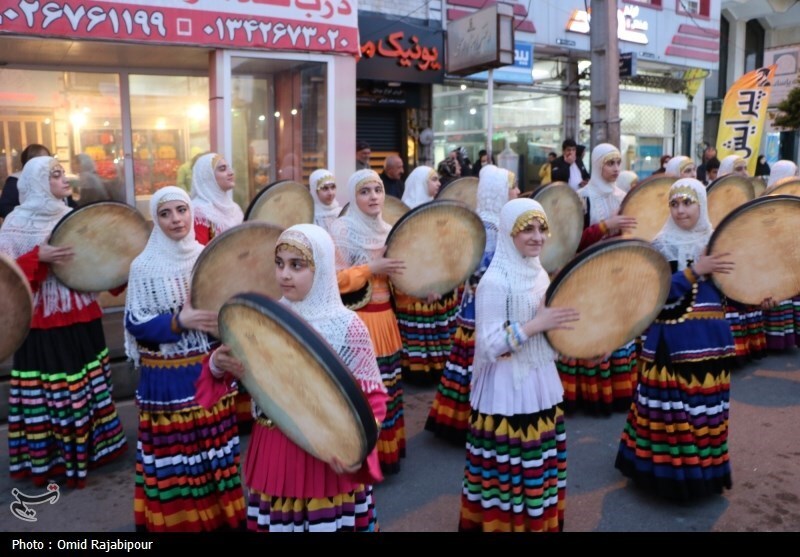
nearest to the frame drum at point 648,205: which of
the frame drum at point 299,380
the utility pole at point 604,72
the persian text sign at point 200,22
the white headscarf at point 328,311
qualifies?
the utility pole at point 604,72

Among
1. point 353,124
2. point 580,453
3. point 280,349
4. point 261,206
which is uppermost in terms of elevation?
point 353,124

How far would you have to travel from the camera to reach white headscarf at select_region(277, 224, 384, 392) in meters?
2.37

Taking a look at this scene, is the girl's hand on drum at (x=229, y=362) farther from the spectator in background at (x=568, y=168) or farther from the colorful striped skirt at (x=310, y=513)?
the spectator in background at (x=568, y=168)

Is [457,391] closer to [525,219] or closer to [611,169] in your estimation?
[525,219]

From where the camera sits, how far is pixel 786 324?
7000 millimetres

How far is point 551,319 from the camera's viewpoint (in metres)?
2.85

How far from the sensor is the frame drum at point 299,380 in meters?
1.99

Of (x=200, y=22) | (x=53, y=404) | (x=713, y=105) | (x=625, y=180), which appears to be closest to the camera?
(x=53, y=404)

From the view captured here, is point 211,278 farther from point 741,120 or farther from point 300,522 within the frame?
point 741,120

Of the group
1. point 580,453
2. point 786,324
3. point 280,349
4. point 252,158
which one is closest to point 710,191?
point 786,324

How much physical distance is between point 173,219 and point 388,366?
1.52 m

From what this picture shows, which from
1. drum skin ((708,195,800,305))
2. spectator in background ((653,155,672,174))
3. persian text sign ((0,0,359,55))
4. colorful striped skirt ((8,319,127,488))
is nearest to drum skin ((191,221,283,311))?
colorful striped skirt ((8,319,127,488))

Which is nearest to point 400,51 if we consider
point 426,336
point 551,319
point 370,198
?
point 426,336

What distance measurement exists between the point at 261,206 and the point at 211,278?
7.77ft
